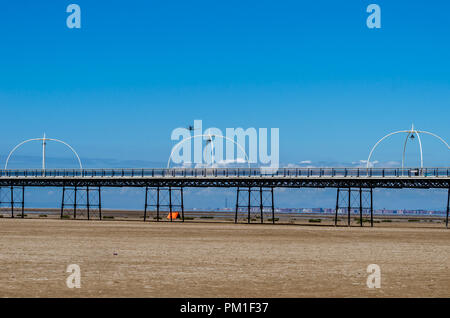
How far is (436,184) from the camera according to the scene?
56.9 meters

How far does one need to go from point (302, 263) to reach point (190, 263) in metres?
3.98

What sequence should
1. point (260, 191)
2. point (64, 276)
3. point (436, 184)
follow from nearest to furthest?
point (64, 276) → point (436, 184) → point (260, 191)

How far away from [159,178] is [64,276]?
4555cm

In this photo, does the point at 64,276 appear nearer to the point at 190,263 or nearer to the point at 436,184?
the point at 190,263

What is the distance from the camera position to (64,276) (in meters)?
18.4

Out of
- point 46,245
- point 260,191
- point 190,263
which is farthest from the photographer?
point 260,191
